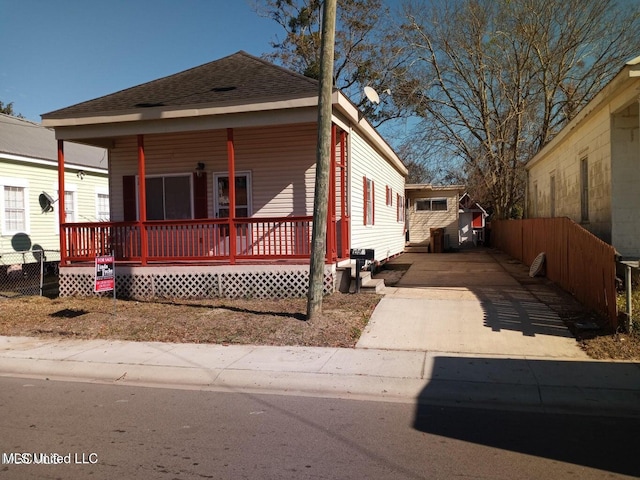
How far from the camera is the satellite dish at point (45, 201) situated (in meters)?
17.5

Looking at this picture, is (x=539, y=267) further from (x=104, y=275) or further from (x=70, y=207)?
(x=70, y=207)

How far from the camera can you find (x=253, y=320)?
29.7 ft

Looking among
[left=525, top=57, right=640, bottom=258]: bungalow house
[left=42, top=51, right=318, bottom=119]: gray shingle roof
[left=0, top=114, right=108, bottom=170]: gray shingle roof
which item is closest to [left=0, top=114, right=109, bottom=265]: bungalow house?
[left=0, top=114, right=108, bottom=170]: gray shingle roof

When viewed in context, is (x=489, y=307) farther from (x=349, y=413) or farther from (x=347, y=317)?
(x=349, y=413)

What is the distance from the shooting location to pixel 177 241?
38.3 feet

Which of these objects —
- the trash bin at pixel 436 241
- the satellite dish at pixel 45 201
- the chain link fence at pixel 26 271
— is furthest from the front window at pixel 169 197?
the trash bin at pixel 436 241

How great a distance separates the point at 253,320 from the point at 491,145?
21.4m

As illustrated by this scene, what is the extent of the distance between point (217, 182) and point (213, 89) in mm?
2272

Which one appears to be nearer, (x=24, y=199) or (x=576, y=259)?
(x=576, y=259)

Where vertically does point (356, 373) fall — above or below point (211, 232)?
below

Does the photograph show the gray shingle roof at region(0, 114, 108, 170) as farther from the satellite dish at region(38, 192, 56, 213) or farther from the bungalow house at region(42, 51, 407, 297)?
the bungalow house at region(42, 51, 407, 297)

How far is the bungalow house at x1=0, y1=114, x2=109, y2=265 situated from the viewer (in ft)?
53.3

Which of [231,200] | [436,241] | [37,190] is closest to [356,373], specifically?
[231,200]

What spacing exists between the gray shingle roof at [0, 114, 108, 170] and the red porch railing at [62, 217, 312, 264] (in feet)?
19.6
